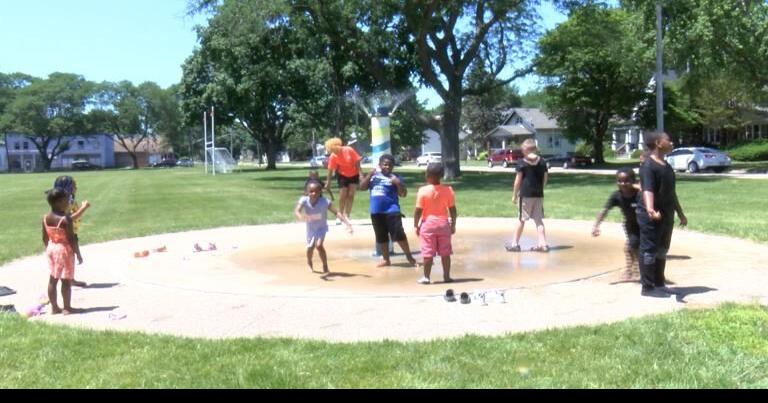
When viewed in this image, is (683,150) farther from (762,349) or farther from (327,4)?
(762,349)

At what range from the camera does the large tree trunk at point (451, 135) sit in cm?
3378

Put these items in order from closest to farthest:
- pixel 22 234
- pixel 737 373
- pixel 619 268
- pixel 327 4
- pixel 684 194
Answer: pixel 737 373 → pixel 619 268 → pixel 22 234 → pixel 684 194 → pixel 327 4

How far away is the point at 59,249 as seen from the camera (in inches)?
272

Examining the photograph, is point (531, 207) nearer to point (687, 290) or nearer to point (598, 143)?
point (687, 290)

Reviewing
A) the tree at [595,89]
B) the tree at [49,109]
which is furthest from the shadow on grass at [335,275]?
the tree at [49,109]

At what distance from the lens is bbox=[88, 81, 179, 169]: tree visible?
347 feet

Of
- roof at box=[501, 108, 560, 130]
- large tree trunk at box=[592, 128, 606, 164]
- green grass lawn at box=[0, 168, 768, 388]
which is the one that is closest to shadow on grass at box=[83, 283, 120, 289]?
green grass lawn at box=[0, 168, 768, 388]

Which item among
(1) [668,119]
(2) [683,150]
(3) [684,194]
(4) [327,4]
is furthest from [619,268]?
(1) [668,119]

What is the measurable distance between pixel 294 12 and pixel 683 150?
2108 centimetres

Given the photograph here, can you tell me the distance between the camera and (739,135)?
5806 cm

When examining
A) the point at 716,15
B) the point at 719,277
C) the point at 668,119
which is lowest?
the point at 719,277

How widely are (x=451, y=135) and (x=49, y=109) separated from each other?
83499mm

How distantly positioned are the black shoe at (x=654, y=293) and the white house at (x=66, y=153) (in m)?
112

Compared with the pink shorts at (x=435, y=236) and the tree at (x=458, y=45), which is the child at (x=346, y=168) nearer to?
the pink shorts at (x=435, y=236)
